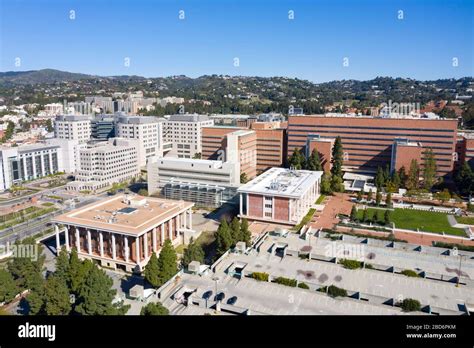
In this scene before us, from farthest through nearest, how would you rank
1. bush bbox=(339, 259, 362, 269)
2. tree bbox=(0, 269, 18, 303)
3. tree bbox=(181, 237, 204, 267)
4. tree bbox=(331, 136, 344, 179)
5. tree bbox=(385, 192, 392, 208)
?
tree bbox=(331, 136, 344, 179) < tree bbox=(385, 192, 392, 208) < tree bbox=(181, 237, 204, 267) < tree bbox=(0, 269, 18, 303) < bush bbox=(339, 259, 362, 269)

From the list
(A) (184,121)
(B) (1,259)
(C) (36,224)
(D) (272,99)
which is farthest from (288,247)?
(D) (272,99)

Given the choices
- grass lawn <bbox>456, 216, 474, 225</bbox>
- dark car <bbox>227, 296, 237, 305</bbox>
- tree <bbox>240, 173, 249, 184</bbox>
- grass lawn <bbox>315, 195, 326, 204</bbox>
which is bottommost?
grass lawn <bbox>456, 216, 474, 225</bbox>

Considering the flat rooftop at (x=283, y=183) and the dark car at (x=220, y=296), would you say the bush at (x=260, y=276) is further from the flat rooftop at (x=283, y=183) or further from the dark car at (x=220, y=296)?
the flat rooftop at (x=283, y=183)

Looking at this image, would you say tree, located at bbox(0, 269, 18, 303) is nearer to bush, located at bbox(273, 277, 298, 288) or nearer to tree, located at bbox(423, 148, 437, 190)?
bush, located at bbox(273, 277, 298, 288)

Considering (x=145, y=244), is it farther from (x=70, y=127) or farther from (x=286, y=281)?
(x=70, y=127)

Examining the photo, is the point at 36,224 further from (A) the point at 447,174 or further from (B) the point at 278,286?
(A) the point at 447,174

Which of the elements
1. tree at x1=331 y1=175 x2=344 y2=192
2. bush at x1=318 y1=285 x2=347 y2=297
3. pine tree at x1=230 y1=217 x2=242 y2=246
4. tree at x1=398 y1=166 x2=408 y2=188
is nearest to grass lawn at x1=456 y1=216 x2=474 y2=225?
tree at x1=398 y1=166 x2=408 y2=188

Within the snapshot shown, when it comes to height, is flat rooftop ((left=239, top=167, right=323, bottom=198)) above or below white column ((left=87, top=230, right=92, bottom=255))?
above
